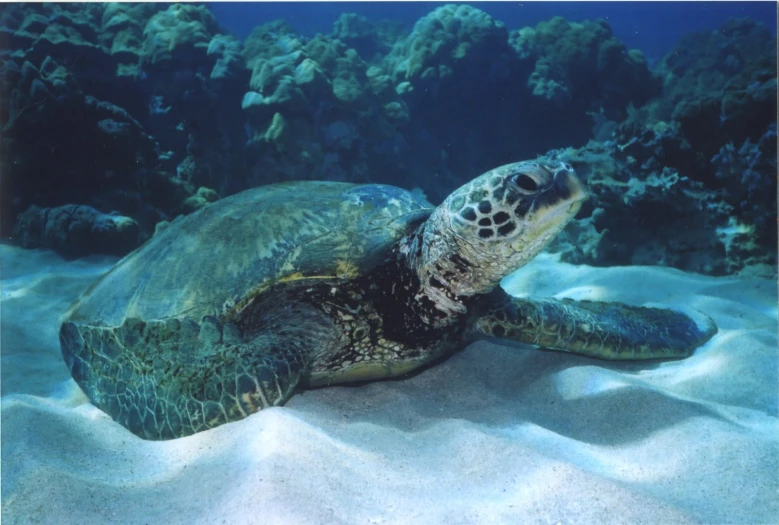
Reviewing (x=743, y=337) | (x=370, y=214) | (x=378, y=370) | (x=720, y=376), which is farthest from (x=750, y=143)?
(x=378, y=370)

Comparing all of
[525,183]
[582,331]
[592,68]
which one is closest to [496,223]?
[525,183]

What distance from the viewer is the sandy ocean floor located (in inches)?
55.2

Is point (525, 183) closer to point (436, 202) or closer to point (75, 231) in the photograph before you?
point (75, 231)

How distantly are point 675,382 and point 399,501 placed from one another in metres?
1.80

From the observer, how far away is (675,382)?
2.44 meters

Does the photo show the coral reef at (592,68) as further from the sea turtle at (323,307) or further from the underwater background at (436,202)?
the sea turtle at (323,307)

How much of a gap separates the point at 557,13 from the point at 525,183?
1826 inches

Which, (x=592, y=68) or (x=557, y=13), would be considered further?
(x=557, y=13)

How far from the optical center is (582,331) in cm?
271

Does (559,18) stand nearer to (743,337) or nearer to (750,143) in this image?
(750,143)

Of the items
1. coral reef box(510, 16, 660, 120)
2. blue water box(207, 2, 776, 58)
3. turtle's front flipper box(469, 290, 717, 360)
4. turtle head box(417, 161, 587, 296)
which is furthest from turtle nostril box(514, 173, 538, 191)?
blue water box(207, 2, 776, 58)

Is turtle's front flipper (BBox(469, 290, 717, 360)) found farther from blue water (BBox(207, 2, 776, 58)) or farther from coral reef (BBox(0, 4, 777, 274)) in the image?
blue water (BBox(207, 2, 776, 58))

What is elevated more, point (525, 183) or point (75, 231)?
point (525, 183)

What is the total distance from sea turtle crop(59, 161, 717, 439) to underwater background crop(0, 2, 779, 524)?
0.49 feet
